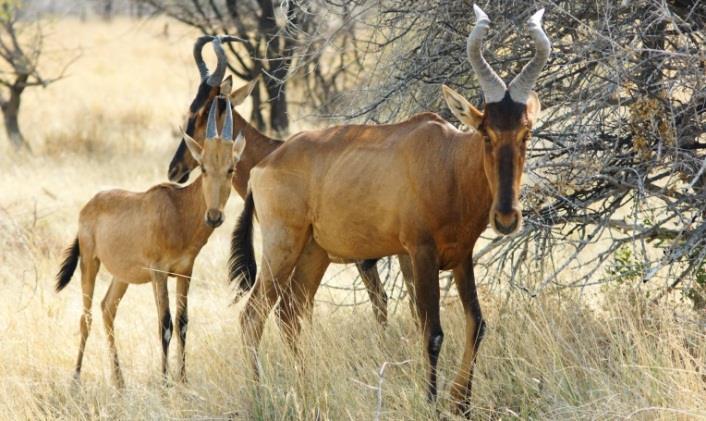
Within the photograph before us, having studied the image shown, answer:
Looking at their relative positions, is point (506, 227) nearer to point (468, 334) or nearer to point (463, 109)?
point (463, 109)

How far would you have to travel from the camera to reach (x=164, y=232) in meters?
7.21

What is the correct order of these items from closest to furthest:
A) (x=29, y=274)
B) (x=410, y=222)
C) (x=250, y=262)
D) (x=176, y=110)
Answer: (x=410, y=222) → (x=250, y=262) → (x=29, y=274) → (x=176, y=110)

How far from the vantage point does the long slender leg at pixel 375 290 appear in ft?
23.7

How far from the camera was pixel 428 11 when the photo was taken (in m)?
7.18

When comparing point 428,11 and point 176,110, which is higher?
point 176,110

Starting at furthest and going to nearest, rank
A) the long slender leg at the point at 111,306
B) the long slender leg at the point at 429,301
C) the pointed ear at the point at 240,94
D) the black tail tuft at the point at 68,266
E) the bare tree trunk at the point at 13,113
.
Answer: the bare tree trunk at the point at 13,113
the pointed ear at the point at 240,94
the black tail tuft at the point at 68,266
the long slender leg at the point at 111,306
the long slender leg at the point at 429,301

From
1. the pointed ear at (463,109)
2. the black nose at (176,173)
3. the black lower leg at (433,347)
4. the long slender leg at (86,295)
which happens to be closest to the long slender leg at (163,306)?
the long slender leg at (86,295)

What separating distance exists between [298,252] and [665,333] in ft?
6.86

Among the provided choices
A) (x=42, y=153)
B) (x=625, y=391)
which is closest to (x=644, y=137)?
(x=625, y=391)

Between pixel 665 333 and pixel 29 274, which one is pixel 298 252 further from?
pixel 29 274

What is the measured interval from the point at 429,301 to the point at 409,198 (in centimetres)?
54

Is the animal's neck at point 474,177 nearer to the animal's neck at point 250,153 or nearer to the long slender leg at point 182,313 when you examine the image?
the long slender leg at point 182,313

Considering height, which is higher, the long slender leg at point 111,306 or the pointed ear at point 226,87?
the pointed ear at point 226,87

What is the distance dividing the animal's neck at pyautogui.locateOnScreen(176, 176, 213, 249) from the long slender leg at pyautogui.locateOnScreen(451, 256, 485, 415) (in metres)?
1.88
